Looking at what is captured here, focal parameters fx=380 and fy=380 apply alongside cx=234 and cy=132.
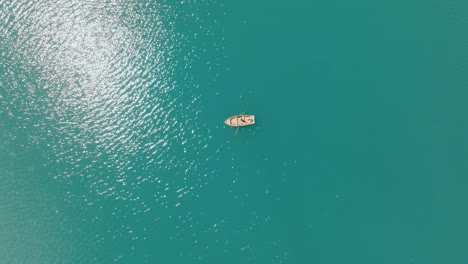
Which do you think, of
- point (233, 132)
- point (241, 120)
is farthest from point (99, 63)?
point (241, 120)

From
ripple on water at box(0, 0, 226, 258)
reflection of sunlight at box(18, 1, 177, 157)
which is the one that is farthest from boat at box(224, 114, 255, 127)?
A: reflection of sunlight at box(18, 1, 177, 157)

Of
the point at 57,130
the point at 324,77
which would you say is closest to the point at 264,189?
the point at 324,77

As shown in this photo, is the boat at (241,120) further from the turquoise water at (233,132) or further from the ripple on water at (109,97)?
the ripple on water at (109,97)

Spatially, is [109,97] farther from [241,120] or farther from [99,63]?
[241,120]

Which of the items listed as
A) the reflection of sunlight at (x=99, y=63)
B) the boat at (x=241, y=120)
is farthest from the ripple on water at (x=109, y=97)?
the boat at (x=241, y=120)

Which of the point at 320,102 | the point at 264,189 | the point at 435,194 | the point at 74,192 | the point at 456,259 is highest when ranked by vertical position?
the point at 320,102

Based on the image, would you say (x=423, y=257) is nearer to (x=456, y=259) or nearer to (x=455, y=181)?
(x=456, y=259)
